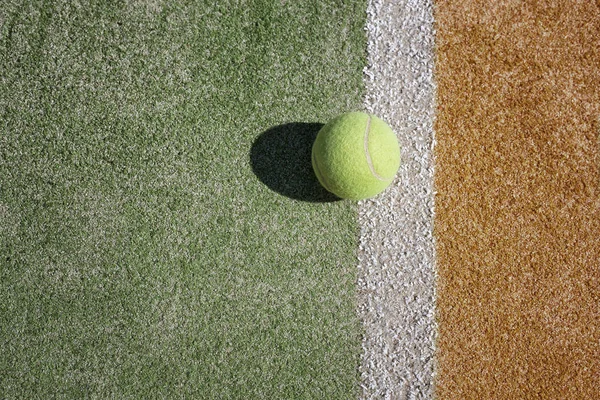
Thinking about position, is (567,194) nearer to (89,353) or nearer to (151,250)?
(151,250)

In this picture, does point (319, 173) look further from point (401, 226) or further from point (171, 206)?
point (171, 206)

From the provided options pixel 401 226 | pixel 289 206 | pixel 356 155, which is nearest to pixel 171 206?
pixel 289 206

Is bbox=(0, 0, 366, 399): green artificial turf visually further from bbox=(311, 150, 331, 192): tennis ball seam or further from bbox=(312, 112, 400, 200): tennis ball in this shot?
bbox=(312, 112, 400, 200): tennis ball

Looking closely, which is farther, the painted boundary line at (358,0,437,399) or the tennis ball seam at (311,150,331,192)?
the painted boundary line at (358,0,437,399)

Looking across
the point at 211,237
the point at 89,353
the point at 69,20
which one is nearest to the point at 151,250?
the point at 211,237

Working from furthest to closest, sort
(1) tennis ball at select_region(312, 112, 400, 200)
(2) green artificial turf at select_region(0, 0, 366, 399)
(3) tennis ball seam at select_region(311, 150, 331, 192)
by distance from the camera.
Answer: (2) green artificial turf at select_region(0, 0, 366, 399) → (3) tennis ball seam at select_region(311, 150, 331, 192) → (1) tennis ball at select_region(312, 112, 400, 200)

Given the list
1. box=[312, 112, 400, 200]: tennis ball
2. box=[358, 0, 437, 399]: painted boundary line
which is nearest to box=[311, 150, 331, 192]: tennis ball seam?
box=[312, 112, 400, 200]: tennis ball
